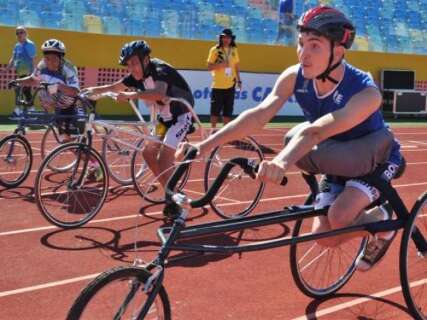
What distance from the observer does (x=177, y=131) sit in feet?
22.6

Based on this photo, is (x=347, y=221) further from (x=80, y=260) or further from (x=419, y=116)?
(x=419, y=116)

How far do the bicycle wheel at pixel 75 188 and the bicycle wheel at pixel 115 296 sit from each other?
138 inches

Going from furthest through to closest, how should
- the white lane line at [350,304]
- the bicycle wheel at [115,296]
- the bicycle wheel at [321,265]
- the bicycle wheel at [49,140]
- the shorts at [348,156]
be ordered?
the bicycle wheel at [49,140] < the bicycle wheel at [321,265] < the white lane line at [350,304] < the shorts at [348,156] < the bicycle wheel at [115,296]

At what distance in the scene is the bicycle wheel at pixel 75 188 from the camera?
21.2 ft

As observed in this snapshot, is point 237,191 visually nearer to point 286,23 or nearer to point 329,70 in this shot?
point 329,70

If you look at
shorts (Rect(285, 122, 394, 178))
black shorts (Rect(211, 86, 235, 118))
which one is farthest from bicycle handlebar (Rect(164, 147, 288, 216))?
black shorts (Rect(211, 86, 235, 118))

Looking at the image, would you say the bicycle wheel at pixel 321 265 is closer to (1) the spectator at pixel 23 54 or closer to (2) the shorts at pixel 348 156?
(2) the shorts at pixel 348 156

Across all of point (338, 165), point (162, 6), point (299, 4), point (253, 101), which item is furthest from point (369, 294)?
point (299, 4)

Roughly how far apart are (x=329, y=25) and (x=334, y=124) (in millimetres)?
571

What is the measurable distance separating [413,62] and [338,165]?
2247 cm

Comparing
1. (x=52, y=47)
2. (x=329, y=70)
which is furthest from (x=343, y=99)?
(x=52, y=47)

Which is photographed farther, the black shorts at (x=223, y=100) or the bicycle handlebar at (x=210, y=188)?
the black shorts at (x=223, y=100)

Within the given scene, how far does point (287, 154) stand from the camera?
3.16 metres

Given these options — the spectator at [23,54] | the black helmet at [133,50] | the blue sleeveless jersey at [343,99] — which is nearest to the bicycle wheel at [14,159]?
the black helmet at [133,50]
